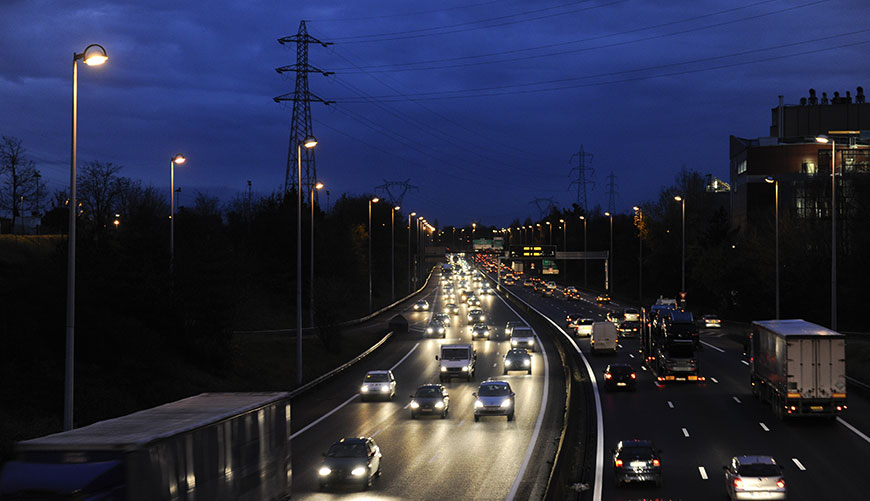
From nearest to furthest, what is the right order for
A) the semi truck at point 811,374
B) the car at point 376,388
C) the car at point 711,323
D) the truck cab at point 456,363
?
the semi truck at point 811,374, the car at point 376,388, the truck cab at point 456,363, the car at point 711,323

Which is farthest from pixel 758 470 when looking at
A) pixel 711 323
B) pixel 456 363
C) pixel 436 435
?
pixel 711 323

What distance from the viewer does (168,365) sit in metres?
45.4

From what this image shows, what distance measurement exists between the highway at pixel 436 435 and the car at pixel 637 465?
7.05 ft

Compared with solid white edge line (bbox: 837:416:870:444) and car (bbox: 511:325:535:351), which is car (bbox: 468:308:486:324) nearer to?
car (bbox: 511:325:535:351)

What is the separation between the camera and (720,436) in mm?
33312

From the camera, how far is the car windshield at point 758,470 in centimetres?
2280

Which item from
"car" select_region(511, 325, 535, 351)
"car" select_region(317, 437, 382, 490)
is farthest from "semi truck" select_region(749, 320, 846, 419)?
"car" select_region(511, 325, 535, 351)

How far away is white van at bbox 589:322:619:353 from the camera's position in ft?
199

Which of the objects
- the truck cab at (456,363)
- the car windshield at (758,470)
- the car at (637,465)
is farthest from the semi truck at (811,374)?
the truck cab at (456,363)

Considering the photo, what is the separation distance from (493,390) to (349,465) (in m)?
14.3

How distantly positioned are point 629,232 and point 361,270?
66011mm

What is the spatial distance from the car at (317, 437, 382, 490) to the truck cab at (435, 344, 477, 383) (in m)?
25.3

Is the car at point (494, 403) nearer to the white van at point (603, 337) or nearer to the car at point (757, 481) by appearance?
the car at point (757, 481)

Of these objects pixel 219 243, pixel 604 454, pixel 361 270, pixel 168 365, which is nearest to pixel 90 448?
pixel 604 454
